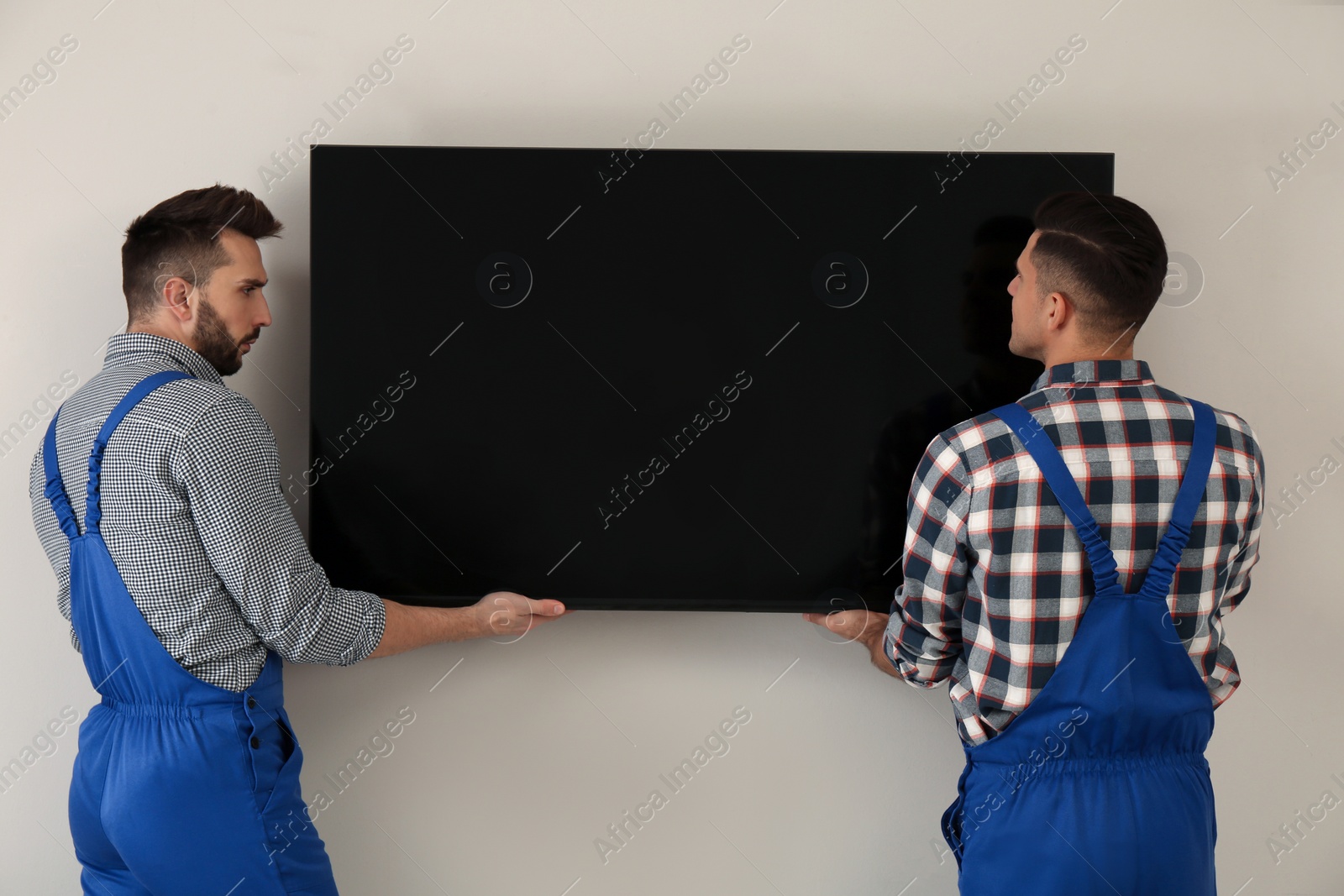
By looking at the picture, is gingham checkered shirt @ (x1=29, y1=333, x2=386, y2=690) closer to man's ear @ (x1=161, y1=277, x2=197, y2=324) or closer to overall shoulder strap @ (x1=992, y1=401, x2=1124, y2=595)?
man's ear @ (x1=161, y1=277, x2=197, y2=324)

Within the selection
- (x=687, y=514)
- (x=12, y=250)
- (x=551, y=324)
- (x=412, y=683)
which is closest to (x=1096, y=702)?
(x=687, y=514)

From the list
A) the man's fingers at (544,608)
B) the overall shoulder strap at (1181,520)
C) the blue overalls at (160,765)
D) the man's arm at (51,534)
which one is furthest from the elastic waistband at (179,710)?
the overall shoulder strap at (1181,520)

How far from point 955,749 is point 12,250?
2349 millimetres

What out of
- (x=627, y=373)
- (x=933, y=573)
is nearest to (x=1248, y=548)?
(x=933, y=573)

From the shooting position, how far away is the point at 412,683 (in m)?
A: 1.82

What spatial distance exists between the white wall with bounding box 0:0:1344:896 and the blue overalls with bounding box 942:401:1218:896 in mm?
530

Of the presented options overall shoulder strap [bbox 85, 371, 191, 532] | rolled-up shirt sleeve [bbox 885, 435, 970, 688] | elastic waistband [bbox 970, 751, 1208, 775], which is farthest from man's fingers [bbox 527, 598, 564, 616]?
elastic waistband [bbox 970, 751, 1208, 775]

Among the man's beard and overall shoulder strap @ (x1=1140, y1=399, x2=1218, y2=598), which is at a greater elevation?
the man's beard

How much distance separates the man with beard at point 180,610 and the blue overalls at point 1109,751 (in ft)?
3.73

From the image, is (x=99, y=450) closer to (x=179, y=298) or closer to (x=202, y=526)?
(x=202, y=526)

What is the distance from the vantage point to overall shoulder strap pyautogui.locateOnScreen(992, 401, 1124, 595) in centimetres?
121

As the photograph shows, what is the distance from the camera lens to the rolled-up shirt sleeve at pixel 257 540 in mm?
1342

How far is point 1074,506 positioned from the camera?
3.99ft

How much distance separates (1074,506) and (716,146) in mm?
1051
